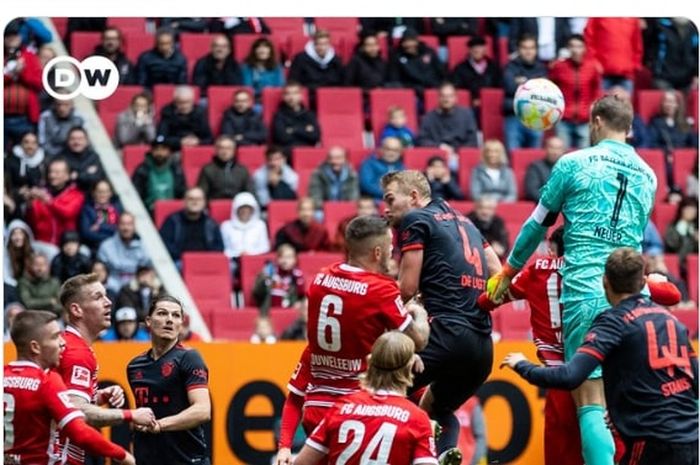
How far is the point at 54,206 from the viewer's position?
1928 centimetres

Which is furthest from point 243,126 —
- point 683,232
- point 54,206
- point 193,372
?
point 193,372

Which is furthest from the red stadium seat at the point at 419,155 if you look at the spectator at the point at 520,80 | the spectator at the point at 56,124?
the spectator at the point at 56,124

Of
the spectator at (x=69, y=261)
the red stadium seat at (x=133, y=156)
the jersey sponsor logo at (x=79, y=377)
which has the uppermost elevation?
the red stadium seat at (x=133, y=156)

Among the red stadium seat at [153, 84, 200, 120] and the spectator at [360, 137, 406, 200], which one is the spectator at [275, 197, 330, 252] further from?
the red stadium seat at [153, 84, 200, 120]

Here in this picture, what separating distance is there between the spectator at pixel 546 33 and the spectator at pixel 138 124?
5.10m

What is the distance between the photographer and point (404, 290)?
10812mm

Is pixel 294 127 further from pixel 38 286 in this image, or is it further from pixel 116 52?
pixel 38 286

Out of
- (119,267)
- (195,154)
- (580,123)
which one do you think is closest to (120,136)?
(195,154)

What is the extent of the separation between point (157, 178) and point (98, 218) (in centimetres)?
122

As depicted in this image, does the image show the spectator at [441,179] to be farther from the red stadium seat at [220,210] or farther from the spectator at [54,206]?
the spectator at [54,206]

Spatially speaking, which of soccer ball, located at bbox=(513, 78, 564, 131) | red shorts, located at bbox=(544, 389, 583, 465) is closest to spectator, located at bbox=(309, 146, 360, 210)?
soccer ball, located at bbox=(513, 78, 564, 131)

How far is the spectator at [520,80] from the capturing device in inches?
856

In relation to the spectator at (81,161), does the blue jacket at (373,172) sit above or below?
below

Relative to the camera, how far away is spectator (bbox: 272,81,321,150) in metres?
21.1
